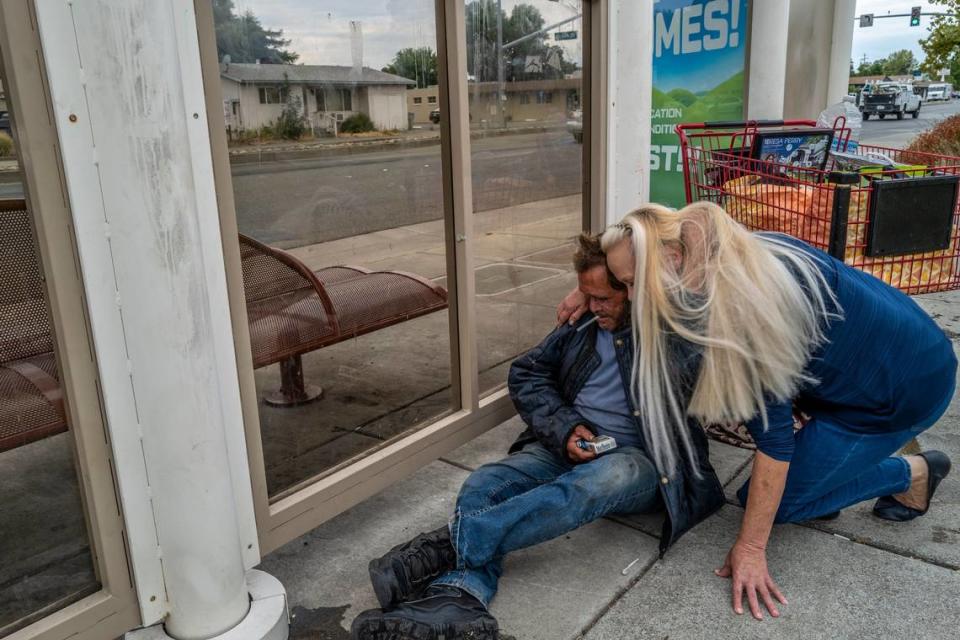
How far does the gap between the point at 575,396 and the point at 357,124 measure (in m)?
1.28

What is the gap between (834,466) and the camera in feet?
8.60

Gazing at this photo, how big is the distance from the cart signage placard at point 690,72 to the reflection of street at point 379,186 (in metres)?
3.08

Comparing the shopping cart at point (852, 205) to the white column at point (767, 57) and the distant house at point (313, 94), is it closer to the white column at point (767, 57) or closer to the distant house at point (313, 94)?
the distant house at point (313, 94)

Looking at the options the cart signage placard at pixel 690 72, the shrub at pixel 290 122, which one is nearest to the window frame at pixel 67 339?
the shrub at pixel 290 122

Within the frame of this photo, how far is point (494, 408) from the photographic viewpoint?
142 inches

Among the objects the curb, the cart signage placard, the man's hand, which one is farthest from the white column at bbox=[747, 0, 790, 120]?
the man's hand

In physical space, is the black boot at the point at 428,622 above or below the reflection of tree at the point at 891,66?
below

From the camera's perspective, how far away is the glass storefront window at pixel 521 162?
3406 millimetres

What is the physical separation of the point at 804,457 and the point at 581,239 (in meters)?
1.05

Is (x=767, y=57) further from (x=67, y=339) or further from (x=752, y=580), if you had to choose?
(x=67, y=339)

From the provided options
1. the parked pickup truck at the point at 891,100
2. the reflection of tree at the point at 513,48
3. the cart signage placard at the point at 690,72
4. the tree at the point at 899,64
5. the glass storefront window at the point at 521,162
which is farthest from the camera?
the tree at the point at 899,64

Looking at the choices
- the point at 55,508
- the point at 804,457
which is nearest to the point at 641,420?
the point at 804,457

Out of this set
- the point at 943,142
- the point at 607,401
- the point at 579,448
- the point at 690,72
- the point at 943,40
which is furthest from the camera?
the point at 943,40

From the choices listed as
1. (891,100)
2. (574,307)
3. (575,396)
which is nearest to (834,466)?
(575,396)
